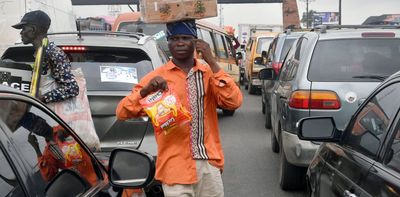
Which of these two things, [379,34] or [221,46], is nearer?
[379,34]

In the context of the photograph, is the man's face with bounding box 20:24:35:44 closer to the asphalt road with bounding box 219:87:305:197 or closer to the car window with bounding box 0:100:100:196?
the car window with bounding box 0:100:100:196

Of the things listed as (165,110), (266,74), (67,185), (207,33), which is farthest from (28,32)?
(207,33)

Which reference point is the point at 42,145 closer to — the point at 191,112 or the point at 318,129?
the point at 191,112

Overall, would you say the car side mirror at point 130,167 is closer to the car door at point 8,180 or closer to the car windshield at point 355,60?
the car door at point 8,180

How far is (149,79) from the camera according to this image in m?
3.55

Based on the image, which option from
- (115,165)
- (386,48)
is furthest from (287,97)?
(115,165)

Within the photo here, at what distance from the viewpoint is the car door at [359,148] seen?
3038 millimetres

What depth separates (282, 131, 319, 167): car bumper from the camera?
18.8ft

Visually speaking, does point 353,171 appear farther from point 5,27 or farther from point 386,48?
point 5,27

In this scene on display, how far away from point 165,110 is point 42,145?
0.78 m

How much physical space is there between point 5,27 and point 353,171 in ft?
32.1

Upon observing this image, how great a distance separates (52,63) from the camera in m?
4.92

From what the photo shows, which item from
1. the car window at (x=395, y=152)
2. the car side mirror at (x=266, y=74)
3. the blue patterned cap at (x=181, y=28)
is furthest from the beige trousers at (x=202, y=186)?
the car side mirror at (x=266, y=74)

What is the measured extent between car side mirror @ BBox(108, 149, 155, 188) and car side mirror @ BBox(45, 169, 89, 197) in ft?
0.53
